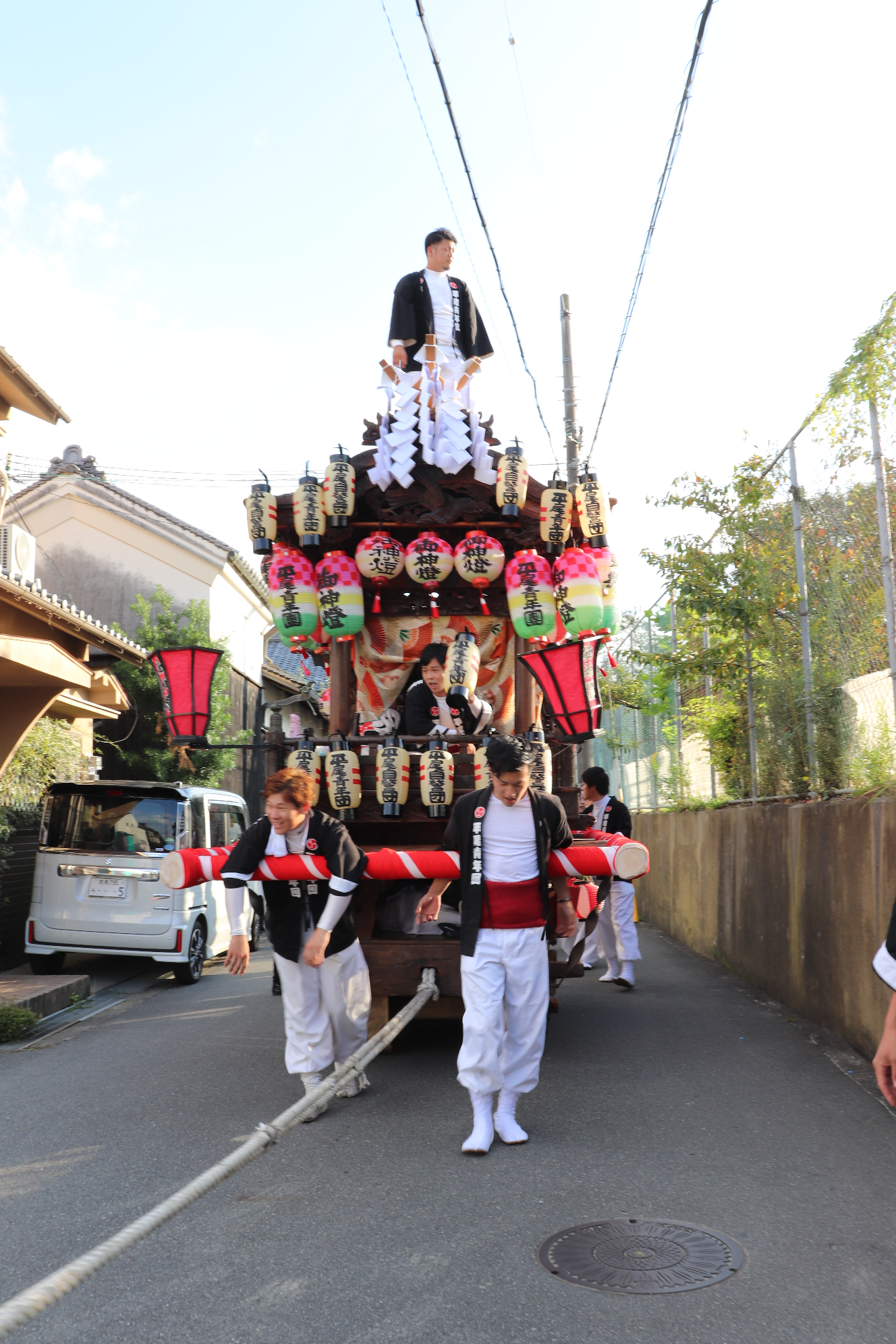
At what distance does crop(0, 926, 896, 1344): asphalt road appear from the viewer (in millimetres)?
3244

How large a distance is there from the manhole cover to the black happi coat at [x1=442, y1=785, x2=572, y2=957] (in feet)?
5.13

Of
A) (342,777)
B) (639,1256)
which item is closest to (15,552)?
(342,777)

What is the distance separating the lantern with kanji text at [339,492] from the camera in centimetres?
786

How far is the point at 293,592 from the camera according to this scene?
8109mm

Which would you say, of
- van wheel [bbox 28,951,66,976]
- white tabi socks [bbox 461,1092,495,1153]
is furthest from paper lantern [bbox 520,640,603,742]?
van wheel [bbox 28,951,66,976]

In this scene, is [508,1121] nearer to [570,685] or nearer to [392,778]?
[392,778]

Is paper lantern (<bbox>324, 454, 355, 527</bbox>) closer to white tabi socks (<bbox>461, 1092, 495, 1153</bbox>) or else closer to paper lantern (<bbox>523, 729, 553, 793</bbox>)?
paper lantern (<bbox>523, 729, 553, 793</bbox>)

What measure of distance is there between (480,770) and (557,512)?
2.12 meters

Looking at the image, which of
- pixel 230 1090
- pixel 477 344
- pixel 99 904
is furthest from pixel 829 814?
pixel 99 904

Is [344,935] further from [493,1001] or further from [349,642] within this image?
[349,642]

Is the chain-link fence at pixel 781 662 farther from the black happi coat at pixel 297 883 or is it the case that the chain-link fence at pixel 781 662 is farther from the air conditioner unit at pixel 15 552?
the air conditioner unit at pixel 15 552

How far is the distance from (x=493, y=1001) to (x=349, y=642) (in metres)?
4.04

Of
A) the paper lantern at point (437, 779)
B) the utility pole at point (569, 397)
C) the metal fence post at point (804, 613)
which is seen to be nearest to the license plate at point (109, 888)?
the paper lantern at point (437, 779)

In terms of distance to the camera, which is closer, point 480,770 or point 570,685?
point 570,685
